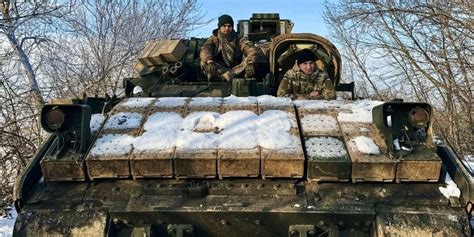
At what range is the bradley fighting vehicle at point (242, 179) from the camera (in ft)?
12.6

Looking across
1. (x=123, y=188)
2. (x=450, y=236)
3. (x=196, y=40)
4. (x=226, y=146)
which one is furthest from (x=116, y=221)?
(x=196, y=40)

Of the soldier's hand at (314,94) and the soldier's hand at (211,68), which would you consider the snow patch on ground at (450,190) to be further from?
the soldier's hand at (211,68)

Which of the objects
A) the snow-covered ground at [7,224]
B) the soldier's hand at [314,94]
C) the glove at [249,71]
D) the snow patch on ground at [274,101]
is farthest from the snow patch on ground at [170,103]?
the snow-covered ground at [7,224]

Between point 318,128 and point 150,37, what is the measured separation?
57.3 feet

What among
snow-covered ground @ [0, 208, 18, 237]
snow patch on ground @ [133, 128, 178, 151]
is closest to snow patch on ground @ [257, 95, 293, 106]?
snow patch on ground @ [133, 128, 178, 151]

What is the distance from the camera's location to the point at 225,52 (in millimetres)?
7164

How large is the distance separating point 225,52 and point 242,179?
3.34 m

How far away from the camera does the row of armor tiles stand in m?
3.91

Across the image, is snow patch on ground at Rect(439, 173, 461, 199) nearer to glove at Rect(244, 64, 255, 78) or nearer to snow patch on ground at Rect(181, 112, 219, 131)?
snow patch on ground at Rect(181, 112, 219, 131)

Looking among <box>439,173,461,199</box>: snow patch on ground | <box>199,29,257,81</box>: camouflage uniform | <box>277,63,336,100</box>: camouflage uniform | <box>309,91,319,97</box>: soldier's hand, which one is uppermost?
<box>199,29,257,81</box>: camouflage uniform

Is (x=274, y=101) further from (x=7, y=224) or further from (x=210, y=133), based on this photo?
(x=7, y=224)

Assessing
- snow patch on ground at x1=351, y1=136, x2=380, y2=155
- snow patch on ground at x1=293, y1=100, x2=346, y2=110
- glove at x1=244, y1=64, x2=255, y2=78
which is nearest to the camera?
snow patch on ground at x1=351, y1=136, x2=380, y2=155

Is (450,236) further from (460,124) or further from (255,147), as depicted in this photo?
(460,124)

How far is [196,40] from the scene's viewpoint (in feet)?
25.8
